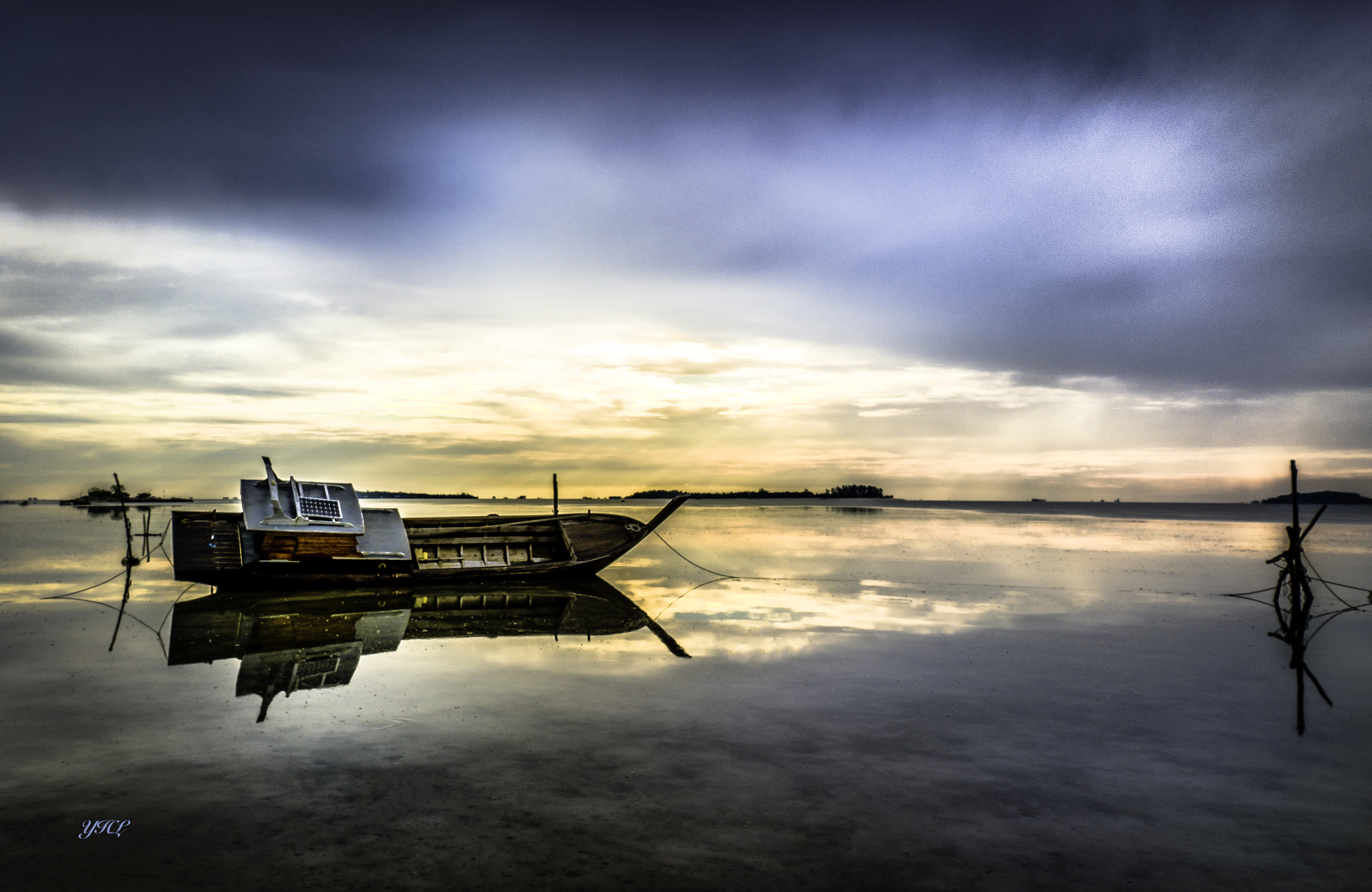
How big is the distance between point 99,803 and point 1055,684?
12.2m

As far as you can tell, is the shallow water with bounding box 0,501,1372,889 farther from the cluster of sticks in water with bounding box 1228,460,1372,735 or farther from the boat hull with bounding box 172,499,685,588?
the boat hull with bounding box 172,499,685,588

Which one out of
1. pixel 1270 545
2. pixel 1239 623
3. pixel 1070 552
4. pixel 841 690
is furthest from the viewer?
pixel 1270 545

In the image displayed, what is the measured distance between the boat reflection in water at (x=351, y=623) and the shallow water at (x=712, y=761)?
45 cm

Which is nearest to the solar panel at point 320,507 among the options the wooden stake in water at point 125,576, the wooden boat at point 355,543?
the wooden boat at point 355,543

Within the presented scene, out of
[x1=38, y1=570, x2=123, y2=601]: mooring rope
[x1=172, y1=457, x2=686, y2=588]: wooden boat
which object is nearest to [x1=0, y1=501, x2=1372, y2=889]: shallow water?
[x1=38, y1=570, x2=123, y2=601]: mooring rope

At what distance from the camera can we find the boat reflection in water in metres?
12.4

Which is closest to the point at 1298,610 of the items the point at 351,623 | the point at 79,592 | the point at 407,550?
the point at 351,623

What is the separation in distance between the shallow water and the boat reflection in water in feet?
1.47

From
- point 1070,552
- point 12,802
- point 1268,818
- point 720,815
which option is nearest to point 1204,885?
point 1268,818

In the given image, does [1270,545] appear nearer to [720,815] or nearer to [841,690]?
[841,690]

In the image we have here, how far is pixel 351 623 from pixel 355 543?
631 cm

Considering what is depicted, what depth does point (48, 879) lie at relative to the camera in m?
5.41

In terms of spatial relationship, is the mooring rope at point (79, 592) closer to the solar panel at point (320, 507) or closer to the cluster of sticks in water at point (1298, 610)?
the solar panel at point (320, 507)

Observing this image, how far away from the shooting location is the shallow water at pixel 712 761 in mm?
5859
